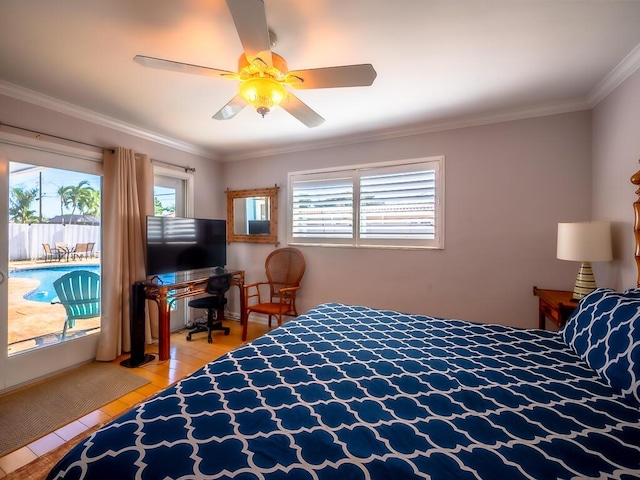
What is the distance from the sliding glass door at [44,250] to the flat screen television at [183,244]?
552 mm

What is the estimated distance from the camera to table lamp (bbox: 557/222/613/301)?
2.07 m

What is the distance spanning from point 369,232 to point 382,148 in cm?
100

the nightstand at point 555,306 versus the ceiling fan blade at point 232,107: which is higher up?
the ceiling fan blade at point 232,107

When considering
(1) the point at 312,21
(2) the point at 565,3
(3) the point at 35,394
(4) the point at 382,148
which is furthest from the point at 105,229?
(2) the point at 565,3

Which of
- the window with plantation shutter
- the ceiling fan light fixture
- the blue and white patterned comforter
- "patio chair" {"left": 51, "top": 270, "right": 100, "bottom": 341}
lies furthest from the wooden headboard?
"patio chair" {"left": 51, "top": 270, "right": 100, "bottom": 341}

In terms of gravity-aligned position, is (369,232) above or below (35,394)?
above

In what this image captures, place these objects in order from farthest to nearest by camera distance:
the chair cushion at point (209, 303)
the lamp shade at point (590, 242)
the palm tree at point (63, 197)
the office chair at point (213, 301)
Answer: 1. the chair cushion at point (209, 303)
2. the office chair at point (213, 301)
3. the palm tree at point (63, 197)
4. the lamp shade at point (590, 242)

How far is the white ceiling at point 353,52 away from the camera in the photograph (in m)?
1.54

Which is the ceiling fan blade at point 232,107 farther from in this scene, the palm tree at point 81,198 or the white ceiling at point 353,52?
the palm tree at point 81,198

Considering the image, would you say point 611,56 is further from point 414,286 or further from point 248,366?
point 248,366

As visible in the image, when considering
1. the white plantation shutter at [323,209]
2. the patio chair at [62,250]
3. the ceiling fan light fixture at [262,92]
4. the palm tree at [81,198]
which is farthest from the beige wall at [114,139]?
the ceiling fan light fixture at [262,92]

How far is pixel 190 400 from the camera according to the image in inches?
45.6

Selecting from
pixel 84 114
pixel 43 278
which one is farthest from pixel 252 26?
pixel 43 278

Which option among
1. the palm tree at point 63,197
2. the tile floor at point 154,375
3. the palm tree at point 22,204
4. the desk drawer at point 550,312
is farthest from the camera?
the palm tree at point 63,197
